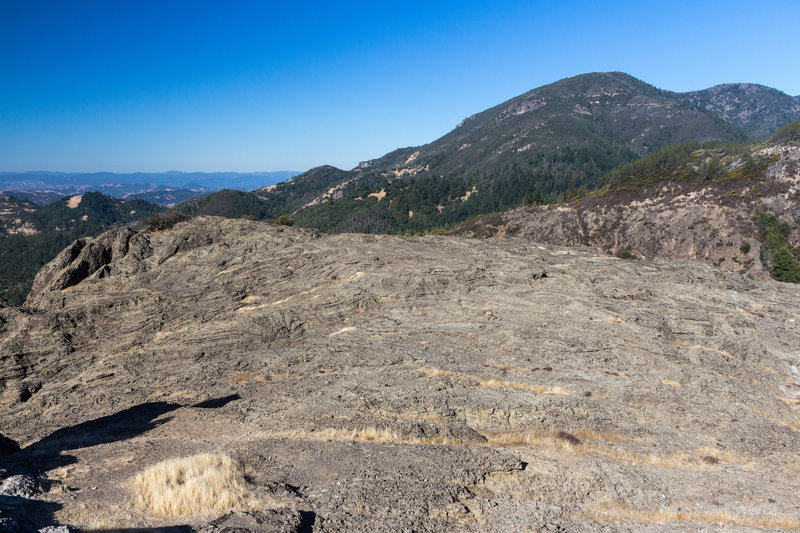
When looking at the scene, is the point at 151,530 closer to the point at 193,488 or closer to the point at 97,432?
the point at 193,488

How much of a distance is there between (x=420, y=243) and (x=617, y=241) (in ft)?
231

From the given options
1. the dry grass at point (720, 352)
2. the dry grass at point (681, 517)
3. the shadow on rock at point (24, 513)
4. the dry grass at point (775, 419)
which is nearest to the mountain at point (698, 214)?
the dry grass at point (720, 352)

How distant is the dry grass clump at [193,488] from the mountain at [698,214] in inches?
3427

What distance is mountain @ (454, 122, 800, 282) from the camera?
7769cm

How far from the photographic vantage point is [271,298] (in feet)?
88.5

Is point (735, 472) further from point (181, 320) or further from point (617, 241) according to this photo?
point (617, 241)

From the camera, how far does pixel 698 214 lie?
8781cm

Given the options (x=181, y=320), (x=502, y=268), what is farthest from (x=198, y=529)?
(x=502, y=268)

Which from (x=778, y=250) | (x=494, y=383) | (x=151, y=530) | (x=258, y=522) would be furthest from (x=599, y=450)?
(x=778, y=250)

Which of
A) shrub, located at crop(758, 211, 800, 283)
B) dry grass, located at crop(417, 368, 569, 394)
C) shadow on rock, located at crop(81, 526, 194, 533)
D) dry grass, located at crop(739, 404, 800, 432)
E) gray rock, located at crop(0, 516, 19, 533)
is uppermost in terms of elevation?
shrub, located at crop(758, 211, 800, 283)

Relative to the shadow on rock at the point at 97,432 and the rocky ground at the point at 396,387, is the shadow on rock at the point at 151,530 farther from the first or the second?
the shadow on rock at the point at 97,432

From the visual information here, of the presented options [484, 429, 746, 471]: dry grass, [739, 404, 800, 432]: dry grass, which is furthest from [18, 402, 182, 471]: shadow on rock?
[739, 404, 800, 432]: dry grass

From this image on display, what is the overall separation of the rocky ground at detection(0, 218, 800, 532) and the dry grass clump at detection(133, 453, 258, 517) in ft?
0.75

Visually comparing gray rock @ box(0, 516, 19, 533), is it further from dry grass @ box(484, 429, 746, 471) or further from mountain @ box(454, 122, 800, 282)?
mountain @ box(454, 122, 800, 282)
